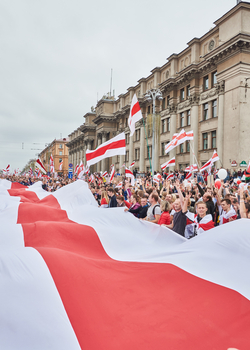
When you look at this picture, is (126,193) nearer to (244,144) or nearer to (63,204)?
(63,204)

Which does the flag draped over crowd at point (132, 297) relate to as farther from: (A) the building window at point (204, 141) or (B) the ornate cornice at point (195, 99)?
(B) the ornate cornice at point (195, 99)

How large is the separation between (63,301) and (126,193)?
11.7 m

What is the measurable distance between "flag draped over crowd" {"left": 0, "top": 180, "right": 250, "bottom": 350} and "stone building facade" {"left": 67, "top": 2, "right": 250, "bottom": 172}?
44.0ft

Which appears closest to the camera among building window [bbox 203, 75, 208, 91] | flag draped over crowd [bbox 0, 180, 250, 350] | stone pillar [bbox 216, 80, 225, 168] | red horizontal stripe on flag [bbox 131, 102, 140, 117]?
flag draped over crowd [bbox 0, 180, 250, 350]

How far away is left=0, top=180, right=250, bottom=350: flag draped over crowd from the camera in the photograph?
2.60 m

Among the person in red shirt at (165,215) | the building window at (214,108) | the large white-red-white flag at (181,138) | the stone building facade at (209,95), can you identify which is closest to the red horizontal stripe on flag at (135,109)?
the stone building facade at (209,95)

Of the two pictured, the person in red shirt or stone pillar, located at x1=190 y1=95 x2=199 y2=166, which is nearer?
the person in red shirt

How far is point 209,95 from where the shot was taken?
1197 inches

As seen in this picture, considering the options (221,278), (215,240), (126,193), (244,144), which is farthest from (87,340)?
(244,144)

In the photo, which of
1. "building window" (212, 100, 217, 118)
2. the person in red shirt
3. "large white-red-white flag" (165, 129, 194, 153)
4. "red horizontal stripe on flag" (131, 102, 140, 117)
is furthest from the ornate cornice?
the person in red shirt

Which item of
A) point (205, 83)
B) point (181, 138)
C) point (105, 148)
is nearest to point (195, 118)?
point (205, 83)

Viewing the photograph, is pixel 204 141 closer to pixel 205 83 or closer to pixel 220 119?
pixel 220 119

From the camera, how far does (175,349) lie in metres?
2.56

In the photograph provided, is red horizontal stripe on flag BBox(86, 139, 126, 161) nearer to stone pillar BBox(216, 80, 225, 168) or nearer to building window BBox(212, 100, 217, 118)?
stone pillar BBox(216, 80, 225, 168)
